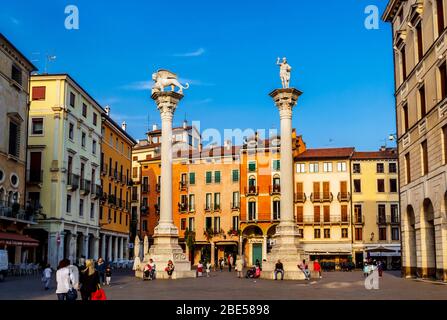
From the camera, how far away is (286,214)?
39.7 m

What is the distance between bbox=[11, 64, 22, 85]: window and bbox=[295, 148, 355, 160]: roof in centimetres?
4369

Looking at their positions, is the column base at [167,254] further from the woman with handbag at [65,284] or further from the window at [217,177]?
the window at [217,177]

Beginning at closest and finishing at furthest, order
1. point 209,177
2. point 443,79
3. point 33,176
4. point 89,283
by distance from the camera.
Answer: point 89,283, point 443,79, point 33,176, point 209,177

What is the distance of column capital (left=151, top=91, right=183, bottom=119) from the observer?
138 ft

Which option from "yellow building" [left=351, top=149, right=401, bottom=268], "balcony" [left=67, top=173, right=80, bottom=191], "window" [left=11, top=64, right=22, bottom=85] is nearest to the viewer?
"window" [left=11, top=64, right=22, bottom=85]

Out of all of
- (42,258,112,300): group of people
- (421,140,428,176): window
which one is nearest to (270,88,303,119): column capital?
(421,140,428,176): window

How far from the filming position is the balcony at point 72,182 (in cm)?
5736

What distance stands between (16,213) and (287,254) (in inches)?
847

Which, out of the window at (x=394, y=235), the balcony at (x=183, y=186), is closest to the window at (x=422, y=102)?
the window at (x=394, y=235)

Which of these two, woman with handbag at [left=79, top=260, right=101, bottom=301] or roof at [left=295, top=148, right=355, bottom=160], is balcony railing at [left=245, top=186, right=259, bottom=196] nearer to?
roof at [left=295, top=148, right=355, bottom=160]

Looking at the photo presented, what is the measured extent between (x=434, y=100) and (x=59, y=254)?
36.4 m

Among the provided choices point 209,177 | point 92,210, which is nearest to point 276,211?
point 209,177

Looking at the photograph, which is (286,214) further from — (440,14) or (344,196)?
(344,196)
